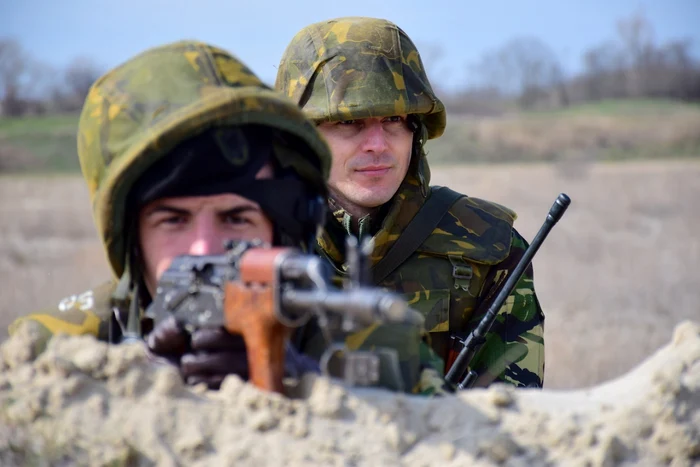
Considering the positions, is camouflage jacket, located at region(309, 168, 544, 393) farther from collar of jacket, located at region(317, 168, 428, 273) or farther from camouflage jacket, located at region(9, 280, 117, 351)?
camouflage jacket, located at region(9, 280, 117, 351)

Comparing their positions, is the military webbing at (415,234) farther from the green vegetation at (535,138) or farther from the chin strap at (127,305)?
the green vegetation at (535,138)

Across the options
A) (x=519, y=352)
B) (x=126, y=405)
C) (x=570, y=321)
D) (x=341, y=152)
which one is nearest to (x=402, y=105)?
(x=341, y=152)

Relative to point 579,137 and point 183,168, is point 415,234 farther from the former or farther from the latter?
point 579,137

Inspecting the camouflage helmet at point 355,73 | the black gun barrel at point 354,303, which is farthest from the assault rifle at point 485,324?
the black gun barrel at point 354,303

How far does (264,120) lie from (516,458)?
3.75 feet

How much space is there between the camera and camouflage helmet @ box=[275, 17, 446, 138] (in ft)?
16.3

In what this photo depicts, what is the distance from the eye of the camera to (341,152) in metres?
4.97

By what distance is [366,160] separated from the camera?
16.1ft

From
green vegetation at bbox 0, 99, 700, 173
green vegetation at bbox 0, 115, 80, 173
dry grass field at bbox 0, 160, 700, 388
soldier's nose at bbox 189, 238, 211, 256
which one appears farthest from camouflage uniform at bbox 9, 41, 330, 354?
green vegetation at bbox 0, 115, 80, 173

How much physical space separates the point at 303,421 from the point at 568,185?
24.5 meters

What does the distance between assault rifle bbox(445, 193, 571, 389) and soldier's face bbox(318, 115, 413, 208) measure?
2.28 ft

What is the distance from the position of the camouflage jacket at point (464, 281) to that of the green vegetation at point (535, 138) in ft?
77.3

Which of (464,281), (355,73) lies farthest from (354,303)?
(355,73)

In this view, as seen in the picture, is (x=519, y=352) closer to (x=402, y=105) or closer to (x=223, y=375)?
(x=402, y=105)
